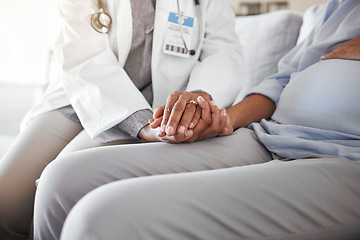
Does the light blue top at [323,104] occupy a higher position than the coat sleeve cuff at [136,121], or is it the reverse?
A: the light blue top at [323,104]

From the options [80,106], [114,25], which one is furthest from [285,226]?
[114,25]

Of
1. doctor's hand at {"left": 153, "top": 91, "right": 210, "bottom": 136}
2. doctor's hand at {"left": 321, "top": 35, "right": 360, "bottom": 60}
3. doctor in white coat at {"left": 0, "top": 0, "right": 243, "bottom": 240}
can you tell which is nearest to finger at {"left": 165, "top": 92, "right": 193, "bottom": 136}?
doctor's hand at {"left": 153, "top": 91, "right": 210, "bottom": 136}

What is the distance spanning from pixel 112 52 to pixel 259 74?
62 centimetres

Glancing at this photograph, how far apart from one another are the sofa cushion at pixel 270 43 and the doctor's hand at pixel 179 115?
0.57 meters

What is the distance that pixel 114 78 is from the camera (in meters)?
0.85

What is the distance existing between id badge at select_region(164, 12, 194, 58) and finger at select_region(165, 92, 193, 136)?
0.27 metres

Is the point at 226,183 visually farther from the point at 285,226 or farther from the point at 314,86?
the point at 314,86

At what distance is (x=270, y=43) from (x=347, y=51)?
0.52 metres

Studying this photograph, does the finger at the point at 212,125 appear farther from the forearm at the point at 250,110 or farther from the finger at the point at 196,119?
the forearm at the point at 250,110

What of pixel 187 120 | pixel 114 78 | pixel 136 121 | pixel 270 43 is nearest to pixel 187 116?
pixel 187 120

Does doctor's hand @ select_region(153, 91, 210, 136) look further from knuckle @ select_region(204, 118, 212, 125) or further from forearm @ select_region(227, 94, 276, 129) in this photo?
forearm @ select_region(227, 94, 276, 129)

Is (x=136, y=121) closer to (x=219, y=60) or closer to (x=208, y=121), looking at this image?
(x=208, y=121)

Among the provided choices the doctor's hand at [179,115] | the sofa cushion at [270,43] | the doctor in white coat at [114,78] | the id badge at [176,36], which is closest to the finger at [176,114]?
the doctor's hand at [179,115]

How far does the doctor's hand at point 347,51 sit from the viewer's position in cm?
73
